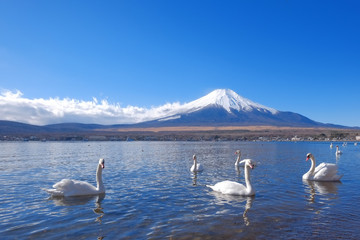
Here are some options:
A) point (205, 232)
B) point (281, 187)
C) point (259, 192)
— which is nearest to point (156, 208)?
point (205, 232)

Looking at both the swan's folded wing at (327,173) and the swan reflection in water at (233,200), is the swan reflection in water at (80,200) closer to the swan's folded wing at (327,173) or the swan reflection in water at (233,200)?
the swan reflection in water at (233,200)

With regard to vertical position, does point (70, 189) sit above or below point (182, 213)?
above

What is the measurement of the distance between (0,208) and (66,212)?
276 centimetres

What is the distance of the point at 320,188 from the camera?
48.0 feet

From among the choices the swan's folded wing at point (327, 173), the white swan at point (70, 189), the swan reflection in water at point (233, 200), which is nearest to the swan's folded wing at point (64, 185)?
the white swan at point (70, 189)

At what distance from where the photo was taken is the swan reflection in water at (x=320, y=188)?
13.2m


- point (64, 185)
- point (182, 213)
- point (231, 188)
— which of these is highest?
point (64, 185)

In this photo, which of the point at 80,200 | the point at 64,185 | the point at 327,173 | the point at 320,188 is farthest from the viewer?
the point at 327,173

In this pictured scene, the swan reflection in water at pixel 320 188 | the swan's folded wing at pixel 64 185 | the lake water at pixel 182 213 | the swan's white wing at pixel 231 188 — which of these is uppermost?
the swan's folded wing at pixel 64 185

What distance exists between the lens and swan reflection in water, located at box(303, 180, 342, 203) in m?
13.2

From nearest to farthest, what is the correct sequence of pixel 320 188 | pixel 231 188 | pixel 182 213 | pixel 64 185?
pixel 182 213 → pixel 64 185 → pixel 231 188 → pixel 320 188

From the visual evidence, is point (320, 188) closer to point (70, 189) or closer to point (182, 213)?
point (182, 213)

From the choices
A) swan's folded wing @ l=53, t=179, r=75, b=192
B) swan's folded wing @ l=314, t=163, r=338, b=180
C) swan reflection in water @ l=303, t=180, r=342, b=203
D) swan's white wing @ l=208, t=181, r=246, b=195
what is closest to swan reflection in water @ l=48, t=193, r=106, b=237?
swan's folded wing @ l=53, t=179, r=75, b=192

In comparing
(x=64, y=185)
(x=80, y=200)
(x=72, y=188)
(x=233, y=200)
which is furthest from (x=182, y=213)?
(x=64, y=185)
